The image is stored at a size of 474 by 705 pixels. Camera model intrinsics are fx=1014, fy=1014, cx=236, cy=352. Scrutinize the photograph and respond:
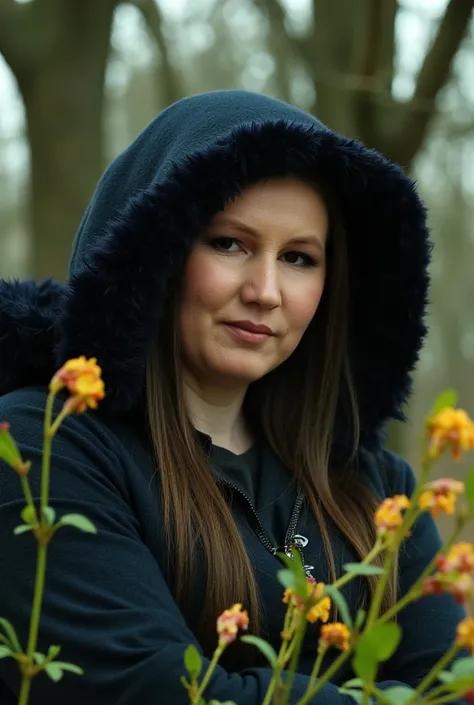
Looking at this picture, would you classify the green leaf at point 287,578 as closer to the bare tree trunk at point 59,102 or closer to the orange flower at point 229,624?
the orange flower at point 229,624

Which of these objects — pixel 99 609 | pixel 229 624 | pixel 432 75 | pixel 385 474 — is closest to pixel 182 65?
pixel 432 75

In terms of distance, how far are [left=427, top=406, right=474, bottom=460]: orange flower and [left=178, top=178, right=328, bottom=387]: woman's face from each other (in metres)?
1.37

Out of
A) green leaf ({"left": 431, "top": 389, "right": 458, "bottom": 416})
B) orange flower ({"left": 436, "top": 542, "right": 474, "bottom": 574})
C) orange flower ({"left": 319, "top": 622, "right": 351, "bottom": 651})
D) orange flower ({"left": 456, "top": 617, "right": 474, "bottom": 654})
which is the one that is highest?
green leaf ({"left": 431, "top": 389, "right": 458, "bottom": 416})

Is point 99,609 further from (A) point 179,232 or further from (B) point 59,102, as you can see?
(B) point 59,102

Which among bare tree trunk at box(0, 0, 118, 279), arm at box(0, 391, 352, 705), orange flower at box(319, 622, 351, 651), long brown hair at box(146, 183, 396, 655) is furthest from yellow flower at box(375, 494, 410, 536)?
bare tree trunk at box(0, 0, 118, 279)

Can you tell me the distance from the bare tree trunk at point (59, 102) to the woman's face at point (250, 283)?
8.31 ft

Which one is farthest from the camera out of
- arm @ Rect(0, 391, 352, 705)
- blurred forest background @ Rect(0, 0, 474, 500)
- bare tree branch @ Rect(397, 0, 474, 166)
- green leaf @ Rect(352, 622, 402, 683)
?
blurred forest background @ Rect(0, 0, 474, 500)

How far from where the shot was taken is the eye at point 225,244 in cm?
214

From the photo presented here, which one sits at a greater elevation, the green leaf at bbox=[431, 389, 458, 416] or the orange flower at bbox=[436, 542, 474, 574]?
the green leaf at bbox=[431, 389, 458, 416]

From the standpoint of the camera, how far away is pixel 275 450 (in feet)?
8.00

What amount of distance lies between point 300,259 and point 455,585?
161 cm

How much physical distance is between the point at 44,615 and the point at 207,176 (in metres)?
0.89

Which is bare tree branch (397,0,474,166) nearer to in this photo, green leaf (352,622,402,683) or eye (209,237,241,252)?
eye (209,237,241,252)

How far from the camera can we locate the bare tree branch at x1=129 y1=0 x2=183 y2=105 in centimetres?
521
